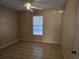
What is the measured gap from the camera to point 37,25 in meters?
6.47

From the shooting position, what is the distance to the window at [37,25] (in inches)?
251

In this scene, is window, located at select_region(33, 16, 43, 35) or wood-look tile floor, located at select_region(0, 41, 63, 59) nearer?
wood-look tile floor, located at select_region(0, 41, 63, 59)

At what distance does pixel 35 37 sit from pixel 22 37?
3.23 ft

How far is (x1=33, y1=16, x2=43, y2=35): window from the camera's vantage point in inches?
251

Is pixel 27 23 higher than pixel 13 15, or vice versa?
pixel 13 15

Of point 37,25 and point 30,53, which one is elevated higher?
point 37,25

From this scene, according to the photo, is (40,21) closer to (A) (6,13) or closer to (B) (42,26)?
(B) (42,26)

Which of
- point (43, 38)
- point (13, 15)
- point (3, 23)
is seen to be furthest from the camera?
point (43, 38)

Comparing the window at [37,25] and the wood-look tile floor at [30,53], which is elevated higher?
the window at [37,25]

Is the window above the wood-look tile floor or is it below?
above

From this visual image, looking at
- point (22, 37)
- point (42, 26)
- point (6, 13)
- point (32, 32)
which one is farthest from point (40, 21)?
point (6, 13)

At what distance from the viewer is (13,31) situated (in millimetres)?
6020

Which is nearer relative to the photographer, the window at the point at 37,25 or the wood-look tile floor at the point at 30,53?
the wood-look tile floor at the point at 30,53

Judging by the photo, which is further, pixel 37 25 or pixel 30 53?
pixel 37 25
